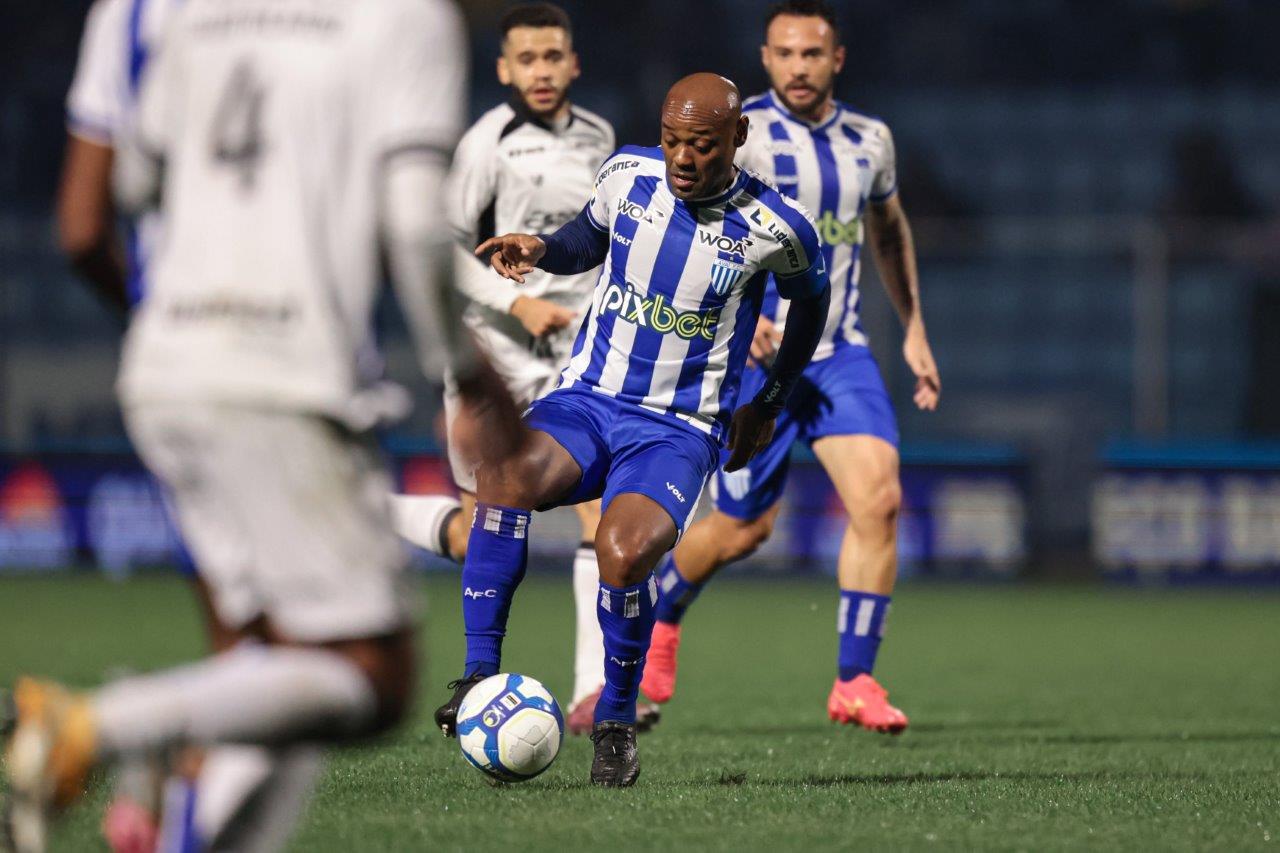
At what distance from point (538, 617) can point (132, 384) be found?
913cm

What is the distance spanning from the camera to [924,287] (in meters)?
17.3

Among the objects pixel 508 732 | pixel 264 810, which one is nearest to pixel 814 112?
pixel 508 732

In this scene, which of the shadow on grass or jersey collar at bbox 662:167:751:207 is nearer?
the shadow on grass

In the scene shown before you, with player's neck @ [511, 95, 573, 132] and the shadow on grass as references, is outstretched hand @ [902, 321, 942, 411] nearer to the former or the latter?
player's neck @ [511, 95, 573, 132]

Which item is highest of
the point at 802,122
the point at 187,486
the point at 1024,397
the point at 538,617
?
the point at 802,122

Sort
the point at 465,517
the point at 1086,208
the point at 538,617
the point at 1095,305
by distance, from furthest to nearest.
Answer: the point at 1086,208 → the point at 1095,305 → the point at 538,617 → the point at 465,517

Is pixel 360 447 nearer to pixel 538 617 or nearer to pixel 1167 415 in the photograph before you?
pixel 538 617

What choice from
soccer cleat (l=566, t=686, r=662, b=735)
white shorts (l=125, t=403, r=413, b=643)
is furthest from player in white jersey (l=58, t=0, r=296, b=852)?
soccer cleat (l=566, t=686, r=662, b=735)

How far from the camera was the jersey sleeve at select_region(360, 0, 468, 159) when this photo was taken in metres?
3.07

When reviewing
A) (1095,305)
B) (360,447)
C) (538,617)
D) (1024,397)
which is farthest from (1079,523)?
(360,447)

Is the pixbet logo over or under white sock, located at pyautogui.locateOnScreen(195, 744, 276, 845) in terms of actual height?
over

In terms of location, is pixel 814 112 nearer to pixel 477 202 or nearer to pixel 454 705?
pixel 477 202

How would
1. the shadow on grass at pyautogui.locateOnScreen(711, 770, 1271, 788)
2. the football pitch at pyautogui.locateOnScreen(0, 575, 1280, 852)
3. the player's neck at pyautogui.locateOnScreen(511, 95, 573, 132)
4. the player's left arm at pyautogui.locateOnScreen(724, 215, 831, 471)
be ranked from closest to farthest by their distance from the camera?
the football pitch at pyautogui.locateOnScreen(0, 575, 1280, 852) < the shadow on grass at pyautogui.locateOnScreen(711, 770, 1271, 788) < the player's left arm at pyautogui.locateOnScreen(724, 215, 831, 471) < the player's neck at pyautogui.locateOnScreen(511, 95, 573, 132)

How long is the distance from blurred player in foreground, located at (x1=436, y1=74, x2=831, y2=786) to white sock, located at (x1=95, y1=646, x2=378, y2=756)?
2185 mm
